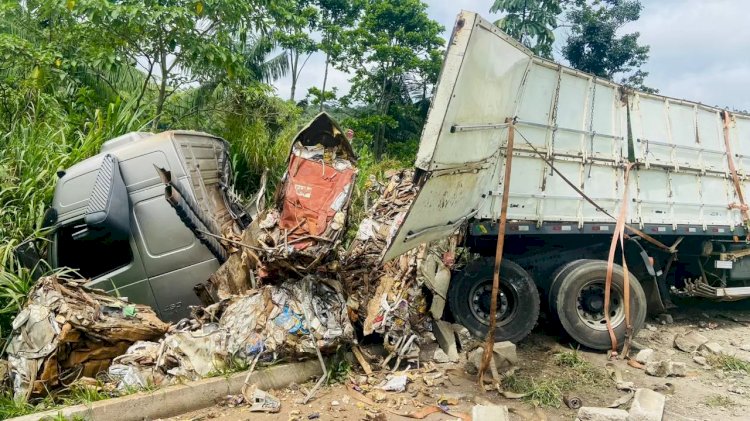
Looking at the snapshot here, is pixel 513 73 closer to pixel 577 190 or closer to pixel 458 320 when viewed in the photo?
pixel 577 190

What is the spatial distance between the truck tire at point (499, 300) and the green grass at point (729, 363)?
5.64 feet

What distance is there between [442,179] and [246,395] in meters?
2.20

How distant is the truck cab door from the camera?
357 centimetres

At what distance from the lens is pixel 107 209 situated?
14.6 ft

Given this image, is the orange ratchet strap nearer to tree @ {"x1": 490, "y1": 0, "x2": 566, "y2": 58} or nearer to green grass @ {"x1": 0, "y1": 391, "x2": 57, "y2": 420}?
green grass @ {"x1": 0, "y1": 391, "x2": 57, "y2": 420}

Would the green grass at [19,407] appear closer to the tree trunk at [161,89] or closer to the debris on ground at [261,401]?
Result: the debris on ground at [261,401]

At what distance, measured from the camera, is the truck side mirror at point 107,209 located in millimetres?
4457

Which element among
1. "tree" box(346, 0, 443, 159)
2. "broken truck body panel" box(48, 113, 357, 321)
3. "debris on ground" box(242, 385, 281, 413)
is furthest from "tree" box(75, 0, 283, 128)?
"tree" box(346, 0, 443, 159)

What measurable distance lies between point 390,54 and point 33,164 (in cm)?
1426

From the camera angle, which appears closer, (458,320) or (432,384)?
(432,384)

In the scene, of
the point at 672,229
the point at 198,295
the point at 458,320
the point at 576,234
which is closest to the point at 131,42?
the point at 198,295

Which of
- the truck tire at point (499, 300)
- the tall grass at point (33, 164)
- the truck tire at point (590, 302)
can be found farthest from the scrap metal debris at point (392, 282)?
the tall grass at point (33, 164)

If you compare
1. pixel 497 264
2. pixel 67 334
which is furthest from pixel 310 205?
pixel 67 334

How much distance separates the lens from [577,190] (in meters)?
5.18
